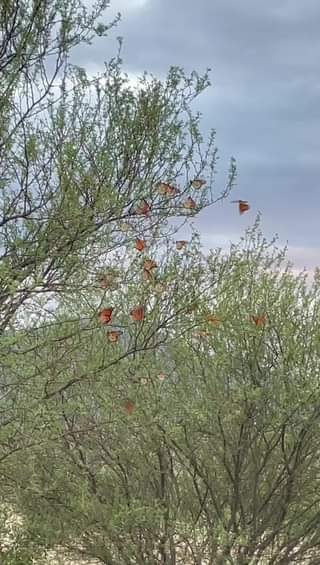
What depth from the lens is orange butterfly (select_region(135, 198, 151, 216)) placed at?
15.7ft

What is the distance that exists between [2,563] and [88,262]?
2.70 metres

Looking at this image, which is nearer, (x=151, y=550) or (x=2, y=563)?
(x=2, y=563)

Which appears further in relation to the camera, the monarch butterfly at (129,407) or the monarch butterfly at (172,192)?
the monarch butterfly at (129,407)

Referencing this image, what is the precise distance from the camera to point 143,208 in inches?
188

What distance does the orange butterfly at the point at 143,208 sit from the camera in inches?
188

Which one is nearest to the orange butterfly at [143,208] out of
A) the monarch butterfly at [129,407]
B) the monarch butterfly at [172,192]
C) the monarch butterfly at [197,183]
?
the monarch butterfly at [172,192]

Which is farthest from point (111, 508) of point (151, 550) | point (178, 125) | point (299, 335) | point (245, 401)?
point (178, 125)

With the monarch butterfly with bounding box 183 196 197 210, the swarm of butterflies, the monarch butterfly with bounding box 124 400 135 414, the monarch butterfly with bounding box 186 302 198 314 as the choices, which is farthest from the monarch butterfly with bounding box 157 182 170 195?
the monarch butterfly with bounding box 124 400 135 414

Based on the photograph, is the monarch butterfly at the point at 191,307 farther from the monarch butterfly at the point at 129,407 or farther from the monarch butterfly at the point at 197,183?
the monarch butterfly at the point at 129,407

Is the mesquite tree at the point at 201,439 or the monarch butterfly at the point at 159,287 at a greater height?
the monarch butterfly at the point at 159,287

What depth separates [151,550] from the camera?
7348 mm

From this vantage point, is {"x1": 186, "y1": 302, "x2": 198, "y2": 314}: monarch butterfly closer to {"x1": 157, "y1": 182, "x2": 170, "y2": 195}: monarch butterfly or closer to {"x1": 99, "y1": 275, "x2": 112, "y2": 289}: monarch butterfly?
{"x1": 99, "y1": 275, "x2": 112, "y2": 289}: monarch butterfly

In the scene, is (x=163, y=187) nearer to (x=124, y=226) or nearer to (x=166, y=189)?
(x=166, y=189)

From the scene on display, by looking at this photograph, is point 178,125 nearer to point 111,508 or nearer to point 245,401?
point 245,401
